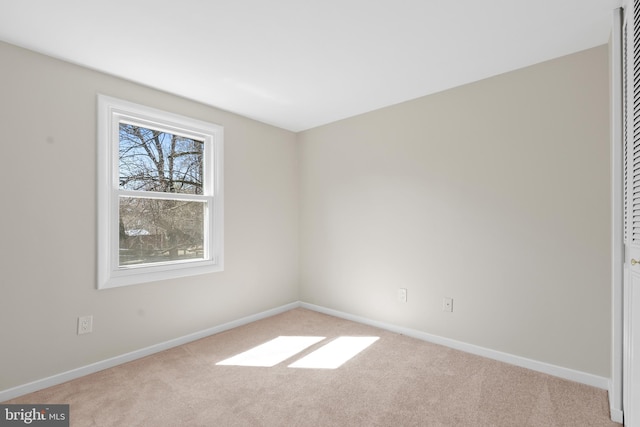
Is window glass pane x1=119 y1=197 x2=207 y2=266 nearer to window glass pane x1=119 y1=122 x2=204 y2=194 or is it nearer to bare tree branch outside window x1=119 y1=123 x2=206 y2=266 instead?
bare tree branch outside window x1=119 y1=123 x2=206 y2=266

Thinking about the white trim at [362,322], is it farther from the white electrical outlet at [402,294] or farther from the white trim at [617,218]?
the white electrical outlet at [402,294]

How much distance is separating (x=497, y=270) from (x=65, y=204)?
3.39 meters

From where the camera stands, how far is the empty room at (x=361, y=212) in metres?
1.86

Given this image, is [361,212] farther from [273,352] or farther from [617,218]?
[617,218]

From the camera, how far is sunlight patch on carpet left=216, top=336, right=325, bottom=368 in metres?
2.57

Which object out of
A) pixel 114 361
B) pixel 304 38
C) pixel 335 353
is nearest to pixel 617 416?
pixel 335 353

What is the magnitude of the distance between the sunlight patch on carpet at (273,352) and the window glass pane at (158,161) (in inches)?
64.9

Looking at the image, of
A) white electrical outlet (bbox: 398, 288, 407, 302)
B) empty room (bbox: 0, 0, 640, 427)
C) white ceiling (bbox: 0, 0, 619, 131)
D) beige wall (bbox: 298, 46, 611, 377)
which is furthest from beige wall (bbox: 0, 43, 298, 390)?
white electrical outlet (bbox: 398, 288, 407, 302)

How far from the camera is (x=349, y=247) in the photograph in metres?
3.64

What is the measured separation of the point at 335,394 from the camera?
2.11m

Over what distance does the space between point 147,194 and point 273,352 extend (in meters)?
1.79

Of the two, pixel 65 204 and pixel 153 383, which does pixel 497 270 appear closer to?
pixel 153 383

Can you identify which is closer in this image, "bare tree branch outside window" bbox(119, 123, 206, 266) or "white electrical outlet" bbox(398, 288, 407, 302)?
"bare tree branch outside window" bbox(119, 123, 206, 266)

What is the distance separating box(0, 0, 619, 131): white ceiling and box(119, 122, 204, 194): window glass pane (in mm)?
464
